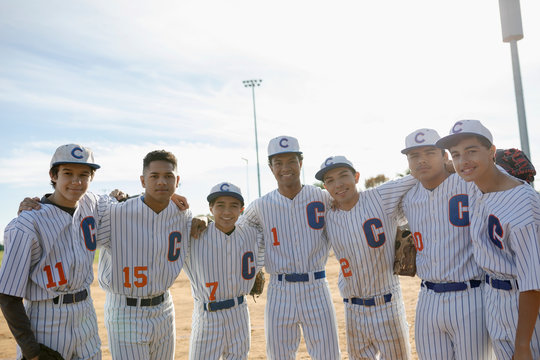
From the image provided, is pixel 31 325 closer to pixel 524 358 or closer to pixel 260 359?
pixel 524 358

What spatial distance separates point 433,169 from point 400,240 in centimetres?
89

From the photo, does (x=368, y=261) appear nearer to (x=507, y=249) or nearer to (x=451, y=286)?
(x=451, y=286)

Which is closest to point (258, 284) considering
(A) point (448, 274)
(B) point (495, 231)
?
(A) point (448, 274)

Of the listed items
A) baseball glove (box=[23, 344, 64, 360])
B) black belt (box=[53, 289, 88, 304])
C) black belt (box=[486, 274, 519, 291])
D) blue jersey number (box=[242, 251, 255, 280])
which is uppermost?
blue jersey number (box=[242, 251, 255, 280])

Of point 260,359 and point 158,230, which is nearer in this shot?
point 158,230

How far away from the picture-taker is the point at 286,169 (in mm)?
4625

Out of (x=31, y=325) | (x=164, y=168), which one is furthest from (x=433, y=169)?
(x=31, y=325)

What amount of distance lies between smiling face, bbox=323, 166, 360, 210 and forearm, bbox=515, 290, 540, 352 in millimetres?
1860

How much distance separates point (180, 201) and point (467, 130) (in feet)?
9.20

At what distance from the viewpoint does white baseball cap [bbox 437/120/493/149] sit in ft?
10.7

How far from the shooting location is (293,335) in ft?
14.0

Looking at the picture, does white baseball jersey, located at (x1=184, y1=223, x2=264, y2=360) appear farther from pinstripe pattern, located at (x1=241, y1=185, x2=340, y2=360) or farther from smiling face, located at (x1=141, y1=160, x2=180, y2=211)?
smiling face, located at (x1=141, y1=160, x2=180, y2=211)

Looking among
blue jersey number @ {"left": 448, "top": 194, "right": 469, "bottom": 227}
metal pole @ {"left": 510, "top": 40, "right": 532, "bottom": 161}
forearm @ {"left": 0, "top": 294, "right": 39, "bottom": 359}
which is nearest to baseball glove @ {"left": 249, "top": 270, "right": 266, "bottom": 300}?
blue jersey number @ {"left": 448, "top": 194, "right": 469, "bottom": 227}

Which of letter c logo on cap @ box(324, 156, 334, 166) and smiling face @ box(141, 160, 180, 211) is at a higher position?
letter c logo on cap @ box(324, 156, 334, 166)
